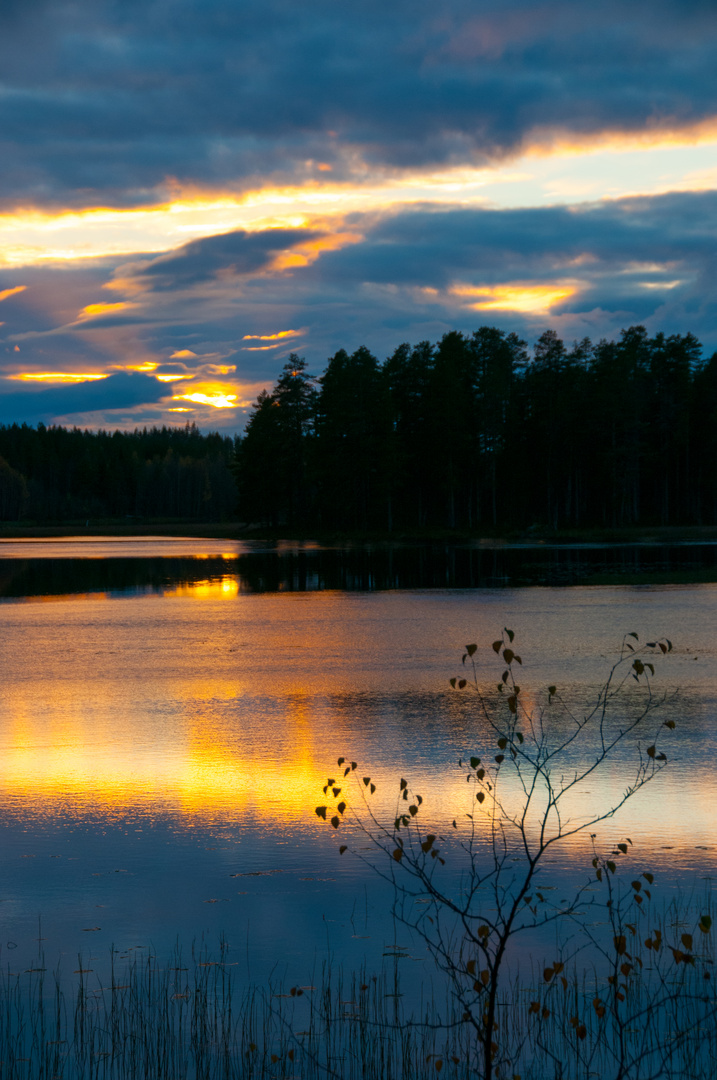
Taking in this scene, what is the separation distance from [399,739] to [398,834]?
14.2ft

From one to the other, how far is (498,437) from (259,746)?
83.8 m

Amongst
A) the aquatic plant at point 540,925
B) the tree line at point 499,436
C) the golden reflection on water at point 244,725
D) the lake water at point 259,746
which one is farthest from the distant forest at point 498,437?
the aquatic plant at point 540,925

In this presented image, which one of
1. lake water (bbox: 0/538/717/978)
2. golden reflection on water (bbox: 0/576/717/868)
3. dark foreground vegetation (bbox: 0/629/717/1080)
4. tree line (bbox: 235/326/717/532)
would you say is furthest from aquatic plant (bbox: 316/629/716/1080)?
tree line (bbox: 235/326/717/532)

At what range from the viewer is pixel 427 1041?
6.32 metres

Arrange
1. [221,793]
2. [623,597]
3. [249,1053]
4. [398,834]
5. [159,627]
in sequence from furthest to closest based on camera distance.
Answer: [623,597], [159,627], [221,793], [398,834], [249,1053]

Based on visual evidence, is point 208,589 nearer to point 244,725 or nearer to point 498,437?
point 244,725

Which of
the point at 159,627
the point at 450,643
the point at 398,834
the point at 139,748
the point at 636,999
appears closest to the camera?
the point at 636,999

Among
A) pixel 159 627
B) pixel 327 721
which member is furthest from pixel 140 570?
pixel 327 721

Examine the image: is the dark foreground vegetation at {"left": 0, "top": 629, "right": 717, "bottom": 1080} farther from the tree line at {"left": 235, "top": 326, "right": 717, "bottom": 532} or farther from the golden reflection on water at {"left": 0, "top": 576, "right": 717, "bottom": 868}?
the tree line at {"left": 235, "top": 326, "right": 717, "bottom": 532}

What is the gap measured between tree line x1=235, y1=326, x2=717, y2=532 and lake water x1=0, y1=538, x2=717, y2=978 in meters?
58.4

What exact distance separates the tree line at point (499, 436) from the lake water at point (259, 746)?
58.4m

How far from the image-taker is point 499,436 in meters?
95.8

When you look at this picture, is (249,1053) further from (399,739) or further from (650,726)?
(650,726)

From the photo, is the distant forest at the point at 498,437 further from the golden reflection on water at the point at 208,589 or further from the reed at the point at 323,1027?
the reed at the point at 323,1027
